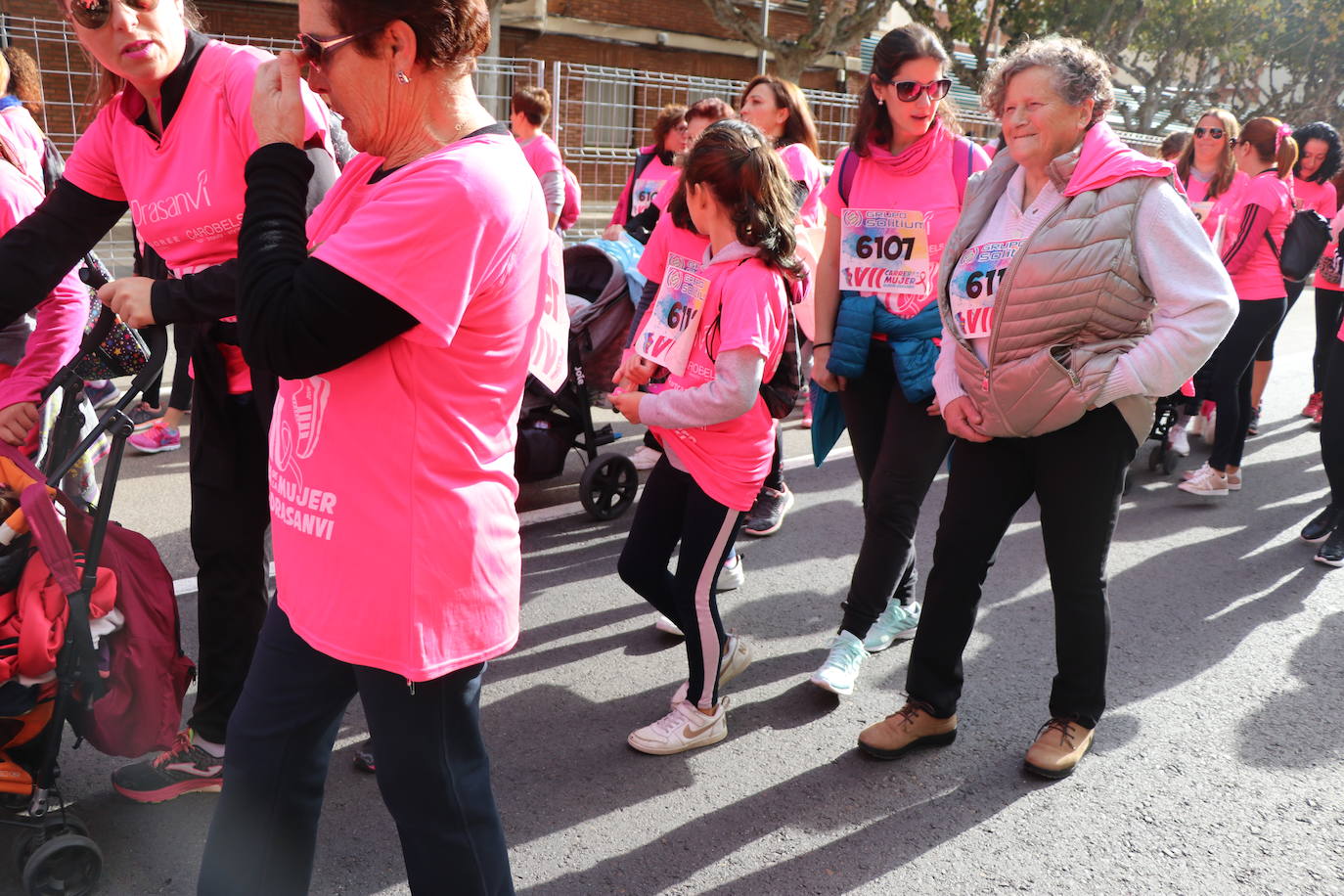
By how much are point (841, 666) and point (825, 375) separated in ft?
3.34

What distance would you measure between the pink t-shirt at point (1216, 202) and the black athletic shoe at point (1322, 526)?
1772 millimetres

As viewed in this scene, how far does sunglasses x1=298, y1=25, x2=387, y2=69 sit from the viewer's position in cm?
162

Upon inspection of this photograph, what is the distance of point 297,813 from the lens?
199cm

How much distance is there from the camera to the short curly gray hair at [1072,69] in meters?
2.92

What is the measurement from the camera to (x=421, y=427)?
1690mm

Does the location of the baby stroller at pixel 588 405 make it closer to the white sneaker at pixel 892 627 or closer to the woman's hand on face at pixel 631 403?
the white sneaker at pixel 892 627

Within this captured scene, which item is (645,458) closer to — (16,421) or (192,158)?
(16,421)

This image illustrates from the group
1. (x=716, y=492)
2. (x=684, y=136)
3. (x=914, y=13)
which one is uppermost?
(x=914, y=13)

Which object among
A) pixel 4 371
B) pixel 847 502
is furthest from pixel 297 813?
pixel 847 502

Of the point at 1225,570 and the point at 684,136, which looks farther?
the point at 684,136

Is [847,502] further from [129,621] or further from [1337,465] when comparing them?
[129,621]

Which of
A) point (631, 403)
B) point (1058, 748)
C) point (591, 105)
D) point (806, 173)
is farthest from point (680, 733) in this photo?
point (591, 105)

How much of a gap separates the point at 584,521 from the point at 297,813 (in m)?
3.49

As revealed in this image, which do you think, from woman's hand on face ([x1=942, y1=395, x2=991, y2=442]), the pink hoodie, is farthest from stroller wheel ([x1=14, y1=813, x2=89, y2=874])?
the pink hoodie
